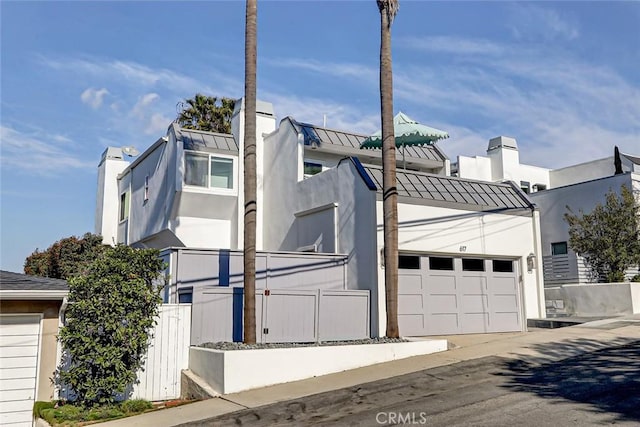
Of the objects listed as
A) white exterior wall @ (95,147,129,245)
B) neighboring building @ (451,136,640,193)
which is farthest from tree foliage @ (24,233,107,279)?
neighboring building @ (451,136,640,193)

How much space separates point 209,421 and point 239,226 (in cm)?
1344

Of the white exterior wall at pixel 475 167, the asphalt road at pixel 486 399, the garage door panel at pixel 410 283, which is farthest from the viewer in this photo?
the white exterior wall at pixel 475 167

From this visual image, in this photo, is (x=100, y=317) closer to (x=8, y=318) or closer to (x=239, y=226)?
(x=8, y=318)

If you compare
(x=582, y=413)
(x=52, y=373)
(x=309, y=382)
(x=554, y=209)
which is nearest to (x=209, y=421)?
(x=309, y=382)

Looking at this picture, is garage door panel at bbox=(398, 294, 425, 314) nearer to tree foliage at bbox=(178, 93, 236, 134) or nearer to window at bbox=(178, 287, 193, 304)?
window at bbox=(178, 287, 193, 304)

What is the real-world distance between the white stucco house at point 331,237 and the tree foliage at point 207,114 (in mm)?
10783

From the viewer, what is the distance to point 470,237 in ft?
57.0

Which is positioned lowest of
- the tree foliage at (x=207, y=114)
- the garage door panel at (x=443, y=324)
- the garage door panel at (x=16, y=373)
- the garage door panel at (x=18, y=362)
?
the garage door panel at (x=16, y=373)

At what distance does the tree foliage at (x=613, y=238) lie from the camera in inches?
781

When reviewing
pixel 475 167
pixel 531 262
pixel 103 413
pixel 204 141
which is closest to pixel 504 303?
pixel 531 262

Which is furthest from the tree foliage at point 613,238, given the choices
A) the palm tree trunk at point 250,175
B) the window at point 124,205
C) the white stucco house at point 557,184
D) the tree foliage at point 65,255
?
the tree foliage at point 65,255

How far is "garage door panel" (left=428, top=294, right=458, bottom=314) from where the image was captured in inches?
649

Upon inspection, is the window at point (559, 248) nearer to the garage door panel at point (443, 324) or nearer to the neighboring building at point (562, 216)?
the neighboring building at point (562, 216)

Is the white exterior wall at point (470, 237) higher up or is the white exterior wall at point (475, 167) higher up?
the white exterior wall at point (475, 167)
